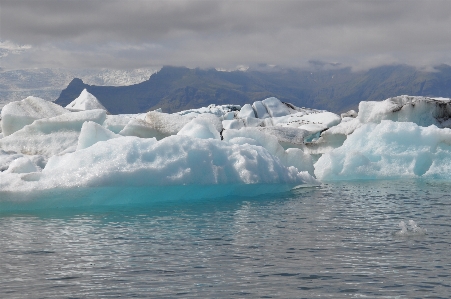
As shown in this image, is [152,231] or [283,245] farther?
[152,231]

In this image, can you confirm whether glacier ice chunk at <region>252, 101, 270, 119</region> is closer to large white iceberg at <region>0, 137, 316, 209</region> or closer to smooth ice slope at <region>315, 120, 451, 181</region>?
smooth ice slope at <region>315, 120, 451, 181</region>

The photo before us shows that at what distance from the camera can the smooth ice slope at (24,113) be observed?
33.3 metres

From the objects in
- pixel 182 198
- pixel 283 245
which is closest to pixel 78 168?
pixel 182 198

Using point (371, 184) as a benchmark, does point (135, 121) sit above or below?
above

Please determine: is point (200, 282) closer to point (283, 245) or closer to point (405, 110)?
point (283, 245)

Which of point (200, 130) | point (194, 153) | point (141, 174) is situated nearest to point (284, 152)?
point (200, 130)

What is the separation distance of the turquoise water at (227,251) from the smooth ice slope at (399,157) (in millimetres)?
10555

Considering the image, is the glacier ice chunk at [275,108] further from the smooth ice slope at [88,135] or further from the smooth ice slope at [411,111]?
the smooth ice slope at [88,135]

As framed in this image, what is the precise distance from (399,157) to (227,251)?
793 inches

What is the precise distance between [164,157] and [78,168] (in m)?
2.72

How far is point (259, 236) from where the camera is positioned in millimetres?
12977

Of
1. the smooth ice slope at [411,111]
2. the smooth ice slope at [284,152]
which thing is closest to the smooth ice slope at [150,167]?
the smooth ice slope at [284,152]

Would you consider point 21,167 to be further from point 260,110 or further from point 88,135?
point 260,110

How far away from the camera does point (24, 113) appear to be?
33.6 meters
